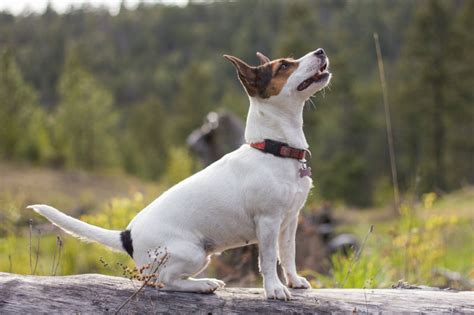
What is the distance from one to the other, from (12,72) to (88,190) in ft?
22.7

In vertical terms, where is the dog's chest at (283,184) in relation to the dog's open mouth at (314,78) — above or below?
below

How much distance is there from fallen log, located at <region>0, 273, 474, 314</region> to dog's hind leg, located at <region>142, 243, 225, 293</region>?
49 millimetres

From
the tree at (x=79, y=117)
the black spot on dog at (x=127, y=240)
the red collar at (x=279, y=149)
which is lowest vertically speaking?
the black spot on dog at (x=127, y=240)

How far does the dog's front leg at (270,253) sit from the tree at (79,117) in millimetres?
26390

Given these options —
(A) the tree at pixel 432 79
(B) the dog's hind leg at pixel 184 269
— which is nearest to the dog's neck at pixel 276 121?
(B) the dog's hind leg at pixel 184 269

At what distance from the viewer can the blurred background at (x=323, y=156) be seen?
257 inches

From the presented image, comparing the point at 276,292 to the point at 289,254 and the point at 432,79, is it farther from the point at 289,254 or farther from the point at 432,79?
the point at 432,79

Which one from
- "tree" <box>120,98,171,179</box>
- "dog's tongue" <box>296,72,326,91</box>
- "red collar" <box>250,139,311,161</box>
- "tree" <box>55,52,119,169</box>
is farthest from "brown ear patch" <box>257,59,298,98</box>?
"tree" <box>120,98,171,179</box>

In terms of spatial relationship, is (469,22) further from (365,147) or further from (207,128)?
(207,128)

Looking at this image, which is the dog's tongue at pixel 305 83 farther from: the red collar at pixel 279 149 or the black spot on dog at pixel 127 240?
the black spot on dog at pixel 127 240

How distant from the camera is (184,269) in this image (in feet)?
11.8

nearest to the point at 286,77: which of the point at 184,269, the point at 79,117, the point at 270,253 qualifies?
the point at 270,253

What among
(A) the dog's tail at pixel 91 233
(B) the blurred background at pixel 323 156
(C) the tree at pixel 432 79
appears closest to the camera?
(A) the dog's tail at pixel 91 233

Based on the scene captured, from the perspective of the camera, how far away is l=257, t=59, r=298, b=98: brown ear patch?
361 centimetres
